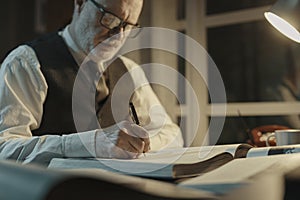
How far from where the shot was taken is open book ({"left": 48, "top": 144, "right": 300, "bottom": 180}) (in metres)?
0.66

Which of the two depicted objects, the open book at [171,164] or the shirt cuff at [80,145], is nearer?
the open book at [171,164]

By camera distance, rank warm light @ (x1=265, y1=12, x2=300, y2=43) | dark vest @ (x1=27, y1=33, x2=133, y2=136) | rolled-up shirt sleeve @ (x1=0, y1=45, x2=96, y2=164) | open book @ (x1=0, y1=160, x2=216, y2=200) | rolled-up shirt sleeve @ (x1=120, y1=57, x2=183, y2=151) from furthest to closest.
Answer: rolled-up shirt sleeve @ (x1=120, y1=57, x2=183, y2=151) < dark vest @ (x1=27, y1=33, x2=133, y2=136) < warm light @ (x1=265, y1=12, x2=300, y2=43) < rolled-up shirt sleeve @ (x1=0, y1=45, x2=96, y2=164) < open book @ (x1=0, y1=160, x2=216, y2=200)

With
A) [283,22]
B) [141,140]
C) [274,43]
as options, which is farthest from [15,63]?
[274,43]

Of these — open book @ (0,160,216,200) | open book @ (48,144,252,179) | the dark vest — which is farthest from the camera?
the dark vest

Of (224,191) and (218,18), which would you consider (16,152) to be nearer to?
(224,191)

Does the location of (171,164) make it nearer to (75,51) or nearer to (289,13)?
(289,13)

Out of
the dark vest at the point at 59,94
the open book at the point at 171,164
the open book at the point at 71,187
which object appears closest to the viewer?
the open book at the point at 71,187

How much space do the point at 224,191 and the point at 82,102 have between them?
78 cm

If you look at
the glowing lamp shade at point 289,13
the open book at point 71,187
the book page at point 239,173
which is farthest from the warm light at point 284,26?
the open book at point 71,187

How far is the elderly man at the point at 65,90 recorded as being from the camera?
0.91m

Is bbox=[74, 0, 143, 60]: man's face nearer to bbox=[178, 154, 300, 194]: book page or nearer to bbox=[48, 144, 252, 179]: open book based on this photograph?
bbox=[48, 144, 252, 179]: open book

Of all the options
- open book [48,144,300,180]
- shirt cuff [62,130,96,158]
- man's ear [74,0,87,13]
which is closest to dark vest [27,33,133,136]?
man's ear [74,0,87,13]

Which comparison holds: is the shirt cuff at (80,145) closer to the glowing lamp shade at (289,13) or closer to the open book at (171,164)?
the open book at (171,164)

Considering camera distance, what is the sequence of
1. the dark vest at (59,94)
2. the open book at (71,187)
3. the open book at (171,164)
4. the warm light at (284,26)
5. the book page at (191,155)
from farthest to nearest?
1. the dark vest at (59,94)
2. the warm light at (284,26)
3. the book page at (191,155)
4. the open book at (171,164)
5. the open book at (71,187)
